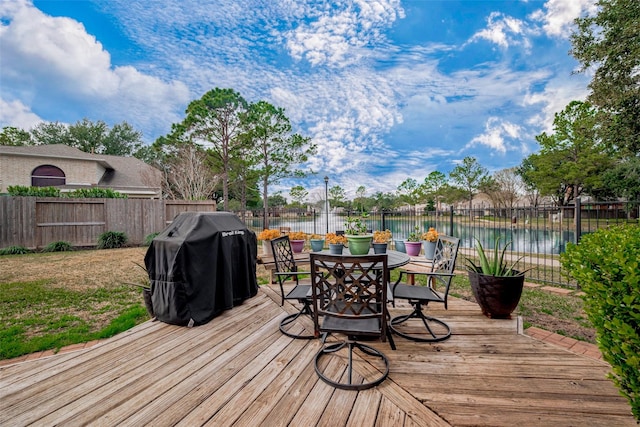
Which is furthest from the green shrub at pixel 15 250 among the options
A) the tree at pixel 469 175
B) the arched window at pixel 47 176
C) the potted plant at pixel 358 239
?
the tree at pixel 469 175

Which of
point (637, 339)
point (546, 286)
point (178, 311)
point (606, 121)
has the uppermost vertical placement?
point (606, 121)

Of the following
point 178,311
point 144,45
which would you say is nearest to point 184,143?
point 144,45

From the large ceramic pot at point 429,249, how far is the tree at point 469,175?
30616 mm

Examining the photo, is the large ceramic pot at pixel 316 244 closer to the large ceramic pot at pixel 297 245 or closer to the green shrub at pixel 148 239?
the large ceramic pot at pixel 297 245

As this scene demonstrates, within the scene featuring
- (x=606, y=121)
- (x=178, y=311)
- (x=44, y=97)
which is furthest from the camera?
(x=44, y=97)

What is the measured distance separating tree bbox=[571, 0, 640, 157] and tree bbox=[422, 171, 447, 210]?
22221mm

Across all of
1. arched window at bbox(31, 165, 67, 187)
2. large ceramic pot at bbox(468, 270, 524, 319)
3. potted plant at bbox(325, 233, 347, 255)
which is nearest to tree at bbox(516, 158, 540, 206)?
large ceramic pot at bbox(468, 270, 524, 319)

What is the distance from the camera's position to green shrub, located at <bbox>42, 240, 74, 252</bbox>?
8.33 m

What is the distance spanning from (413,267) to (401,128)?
887 cm

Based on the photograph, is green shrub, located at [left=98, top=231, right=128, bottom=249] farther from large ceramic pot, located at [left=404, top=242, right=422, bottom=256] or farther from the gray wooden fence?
large ceramic pot, located at [left=404, top=242, right=422, bottom=256]

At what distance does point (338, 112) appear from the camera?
437 inches

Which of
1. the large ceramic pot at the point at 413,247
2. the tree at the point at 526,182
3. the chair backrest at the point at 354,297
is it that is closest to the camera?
the chair backrest at the point at 354,297

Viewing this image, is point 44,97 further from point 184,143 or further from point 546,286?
point 546,286

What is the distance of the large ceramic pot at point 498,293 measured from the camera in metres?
2.67
